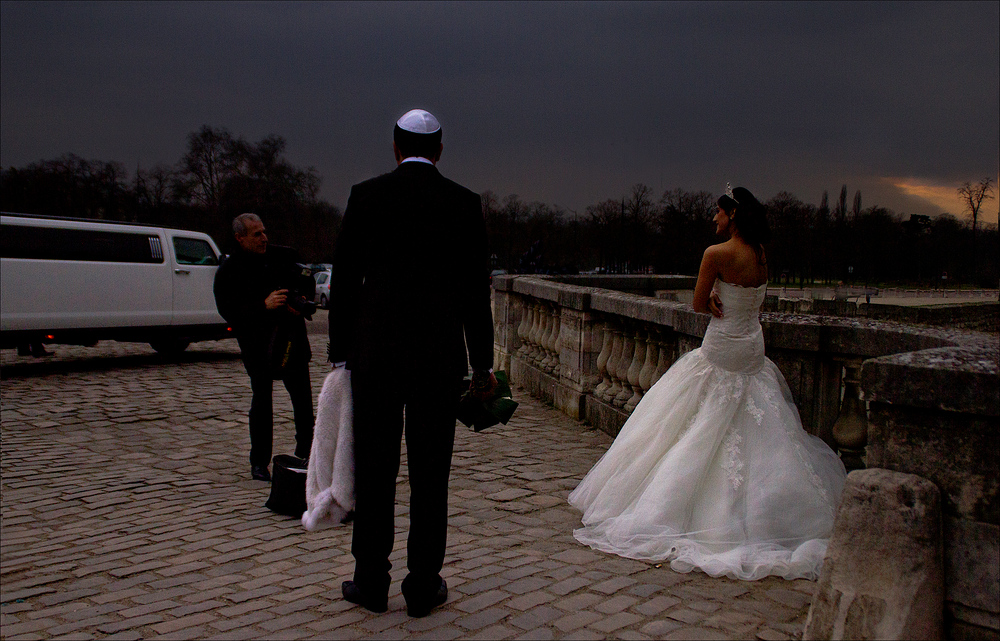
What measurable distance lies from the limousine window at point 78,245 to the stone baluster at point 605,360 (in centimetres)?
865

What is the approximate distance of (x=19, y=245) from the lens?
1159cm

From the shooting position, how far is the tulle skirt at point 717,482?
395 centimetres

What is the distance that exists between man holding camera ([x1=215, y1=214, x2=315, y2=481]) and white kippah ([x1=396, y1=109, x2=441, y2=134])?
260cm

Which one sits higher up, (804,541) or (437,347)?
(437,347)

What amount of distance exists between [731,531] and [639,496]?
59 centimetres

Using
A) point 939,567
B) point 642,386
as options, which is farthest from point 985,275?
point 939,567

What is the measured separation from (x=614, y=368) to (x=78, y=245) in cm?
899

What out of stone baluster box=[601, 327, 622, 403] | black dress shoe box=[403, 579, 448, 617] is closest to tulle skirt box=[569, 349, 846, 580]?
black dress shoe box=[403, 579, 448, 617]

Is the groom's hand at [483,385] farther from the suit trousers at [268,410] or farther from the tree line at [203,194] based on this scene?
the tree line at [203,194]

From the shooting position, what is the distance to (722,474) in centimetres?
Result: 426

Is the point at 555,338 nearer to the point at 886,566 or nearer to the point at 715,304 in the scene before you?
the point at 715,304

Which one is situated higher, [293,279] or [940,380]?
[293,279]

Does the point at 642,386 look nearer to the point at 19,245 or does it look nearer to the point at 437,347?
the point at 437,347

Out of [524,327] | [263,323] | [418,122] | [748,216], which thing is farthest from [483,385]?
[524,327]
